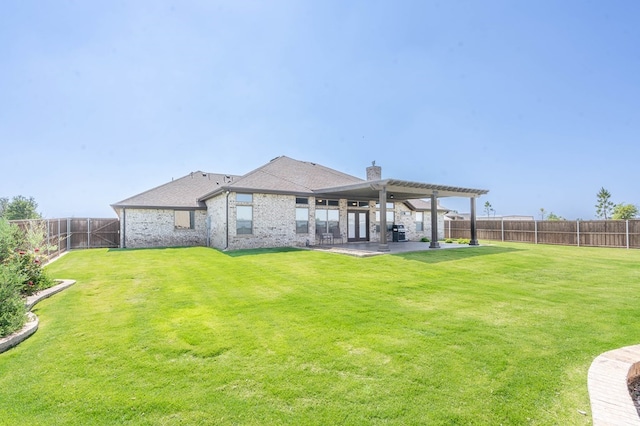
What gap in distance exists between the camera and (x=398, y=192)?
15914 millimetres

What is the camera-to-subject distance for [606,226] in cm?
1784

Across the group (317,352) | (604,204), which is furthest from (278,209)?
(604,204)

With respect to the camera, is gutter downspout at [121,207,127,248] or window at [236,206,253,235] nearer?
window at [236,206,253,235]

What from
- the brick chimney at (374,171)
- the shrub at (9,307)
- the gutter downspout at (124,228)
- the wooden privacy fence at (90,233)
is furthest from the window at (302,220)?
the wooden privacy fence at (90,233)

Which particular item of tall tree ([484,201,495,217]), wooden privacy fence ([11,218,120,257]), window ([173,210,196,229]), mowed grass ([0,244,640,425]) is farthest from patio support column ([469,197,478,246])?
tall tree ([484,201,495,217])

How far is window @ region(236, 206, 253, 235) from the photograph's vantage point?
49.0 feet

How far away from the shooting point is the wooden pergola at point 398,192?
13.2 metres

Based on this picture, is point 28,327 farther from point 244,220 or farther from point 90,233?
point 90,233

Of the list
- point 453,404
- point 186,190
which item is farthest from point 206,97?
point 453,404

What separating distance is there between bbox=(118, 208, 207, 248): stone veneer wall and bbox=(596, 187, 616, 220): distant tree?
191 feet

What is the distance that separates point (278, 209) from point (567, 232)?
18.7m

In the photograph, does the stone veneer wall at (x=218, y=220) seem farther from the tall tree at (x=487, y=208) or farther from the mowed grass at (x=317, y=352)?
the tall tree at (x=487, y=208)

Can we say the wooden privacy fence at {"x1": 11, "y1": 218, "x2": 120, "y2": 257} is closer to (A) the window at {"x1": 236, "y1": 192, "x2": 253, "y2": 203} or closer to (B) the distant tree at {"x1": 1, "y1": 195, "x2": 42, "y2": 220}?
(A) the window at {"x1": 236, "y1": 192, "x2": 253, "y2": 203}

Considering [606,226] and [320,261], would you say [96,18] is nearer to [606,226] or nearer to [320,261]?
[320,261]
